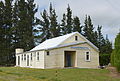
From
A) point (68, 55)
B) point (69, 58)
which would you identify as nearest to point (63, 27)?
point (68, 55)

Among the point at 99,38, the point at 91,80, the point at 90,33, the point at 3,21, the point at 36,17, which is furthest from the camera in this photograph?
the point at 99,38

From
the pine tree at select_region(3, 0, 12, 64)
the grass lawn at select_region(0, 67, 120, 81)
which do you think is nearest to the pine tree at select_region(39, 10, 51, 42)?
the pine tree at select_region(3, 0, 12, 64)

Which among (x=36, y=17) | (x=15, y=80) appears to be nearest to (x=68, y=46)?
(x=15, y=80)

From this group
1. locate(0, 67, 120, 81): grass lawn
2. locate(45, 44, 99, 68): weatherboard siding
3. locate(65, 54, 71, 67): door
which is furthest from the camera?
locate(65, 54, 71, 67): door

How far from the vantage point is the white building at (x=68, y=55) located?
102 feet

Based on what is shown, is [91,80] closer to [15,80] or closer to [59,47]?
[15,80]

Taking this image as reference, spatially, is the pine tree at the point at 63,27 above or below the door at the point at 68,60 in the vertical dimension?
above

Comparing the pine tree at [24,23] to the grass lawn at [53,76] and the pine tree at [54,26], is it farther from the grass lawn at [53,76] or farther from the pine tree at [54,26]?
the grass lawn at [53,76]

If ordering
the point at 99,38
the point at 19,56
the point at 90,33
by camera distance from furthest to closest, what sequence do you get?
the point at 99,38
the point at 90,33
the point at 19,56

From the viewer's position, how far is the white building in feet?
102

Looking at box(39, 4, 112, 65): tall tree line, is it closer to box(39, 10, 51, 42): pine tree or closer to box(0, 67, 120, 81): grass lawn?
box(39, 10, 51, 42): pine tree

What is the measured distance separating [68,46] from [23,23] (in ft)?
88.9

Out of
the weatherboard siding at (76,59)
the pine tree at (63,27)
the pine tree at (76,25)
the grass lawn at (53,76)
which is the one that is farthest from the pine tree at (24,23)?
the grass lawn at (53,76)

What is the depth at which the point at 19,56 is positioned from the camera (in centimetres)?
4366
